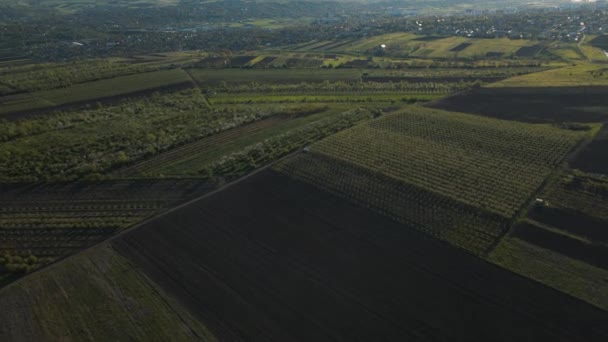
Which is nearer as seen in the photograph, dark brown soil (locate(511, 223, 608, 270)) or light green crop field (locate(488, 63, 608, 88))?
dark brown soil (locate(511, 223, 608, 270))

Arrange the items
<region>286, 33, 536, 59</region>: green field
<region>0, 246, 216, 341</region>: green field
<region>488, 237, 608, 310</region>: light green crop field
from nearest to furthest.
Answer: <region>0, 246, 216, 341</region>: green field → <region>488, 237, 608, 310</region>: light green crop field → <region>286, 33, 536, 59</region>: green field

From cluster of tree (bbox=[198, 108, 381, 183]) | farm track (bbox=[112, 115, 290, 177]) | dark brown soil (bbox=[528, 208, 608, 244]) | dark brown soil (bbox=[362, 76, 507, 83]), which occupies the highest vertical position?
dark brown soil (bbox=[528, 208, 608, 244])

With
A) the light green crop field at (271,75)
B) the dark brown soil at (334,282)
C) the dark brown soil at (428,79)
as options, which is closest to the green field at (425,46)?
the dark brown soil at (428,79)

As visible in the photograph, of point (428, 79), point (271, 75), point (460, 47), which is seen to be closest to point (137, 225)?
point (271, 75)

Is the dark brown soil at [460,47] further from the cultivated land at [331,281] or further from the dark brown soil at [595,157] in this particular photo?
the cultivated land at [331,281]

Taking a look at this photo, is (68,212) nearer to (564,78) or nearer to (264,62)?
(264,62)

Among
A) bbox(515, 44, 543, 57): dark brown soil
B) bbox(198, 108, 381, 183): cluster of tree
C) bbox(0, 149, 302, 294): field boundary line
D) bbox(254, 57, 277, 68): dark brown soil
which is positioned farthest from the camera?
bbox(515, 44, 543, 57): dark brown soil

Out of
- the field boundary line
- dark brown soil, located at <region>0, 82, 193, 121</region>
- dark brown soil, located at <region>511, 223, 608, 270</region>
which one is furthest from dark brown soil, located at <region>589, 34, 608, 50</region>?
dark brown soil, located at <region>0, 82, 193, 121</region>

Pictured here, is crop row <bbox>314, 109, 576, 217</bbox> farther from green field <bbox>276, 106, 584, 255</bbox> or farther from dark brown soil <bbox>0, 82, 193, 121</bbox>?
dark brown soil <bbox>0, 82, 193, 121</bbox>
